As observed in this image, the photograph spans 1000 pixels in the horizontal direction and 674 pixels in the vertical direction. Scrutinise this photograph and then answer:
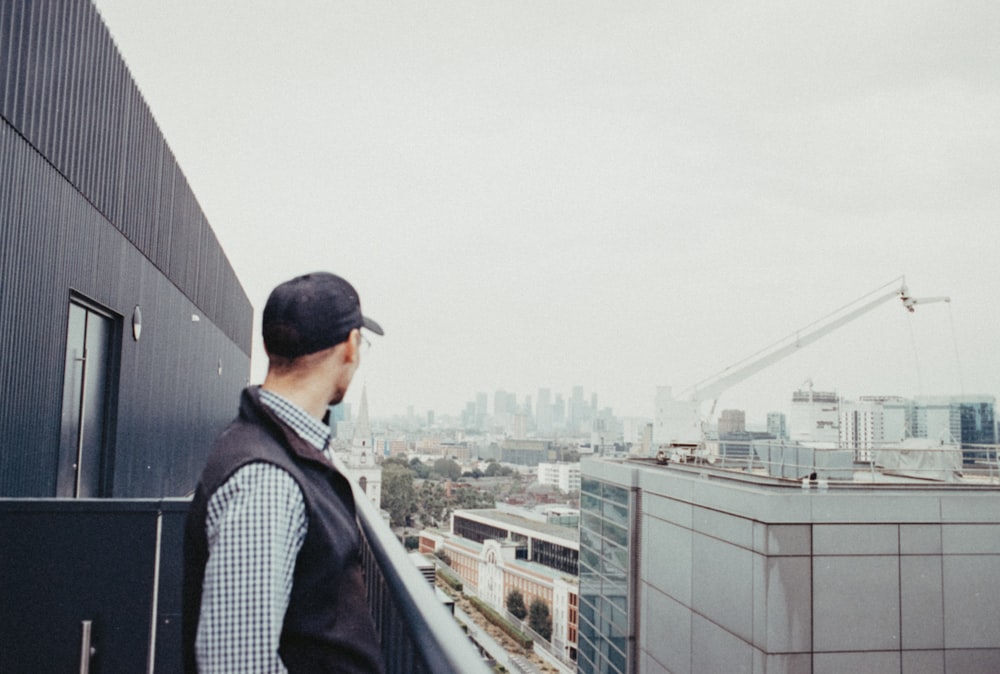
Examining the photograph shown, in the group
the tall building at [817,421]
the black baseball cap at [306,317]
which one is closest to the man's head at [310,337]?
the black baseball cap at [306,317]

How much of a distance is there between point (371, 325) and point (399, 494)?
9182 cm

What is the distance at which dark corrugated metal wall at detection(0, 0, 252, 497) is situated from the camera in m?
6.66

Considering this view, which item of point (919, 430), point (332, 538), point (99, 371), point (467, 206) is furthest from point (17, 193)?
point (467, 206)

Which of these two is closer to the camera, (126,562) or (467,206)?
(126,562)

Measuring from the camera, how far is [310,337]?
1723 millimetres

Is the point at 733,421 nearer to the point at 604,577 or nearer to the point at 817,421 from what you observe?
the point at 817,421

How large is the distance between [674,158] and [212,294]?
102882mm

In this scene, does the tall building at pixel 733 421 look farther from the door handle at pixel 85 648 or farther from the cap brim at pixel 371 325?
the cap brim at pixel 371 325

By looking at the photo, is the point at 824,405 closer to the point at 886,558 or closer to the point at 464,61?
the point at 886,558

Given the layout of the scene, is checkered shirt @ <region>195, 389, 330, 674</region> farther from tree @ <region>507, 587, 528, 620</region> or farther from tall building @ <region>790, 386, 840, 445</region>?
tree @ <region>507, 587, 528, 620</region>

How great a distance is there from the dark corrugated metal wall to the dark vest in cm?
604

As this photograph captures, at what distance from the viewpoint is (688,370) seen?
197m

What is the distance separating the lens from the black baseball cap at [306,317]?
5.63 feet

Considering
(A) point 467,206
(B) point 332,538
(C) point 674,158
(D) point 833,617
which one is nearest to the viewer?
(B) point 332,538
